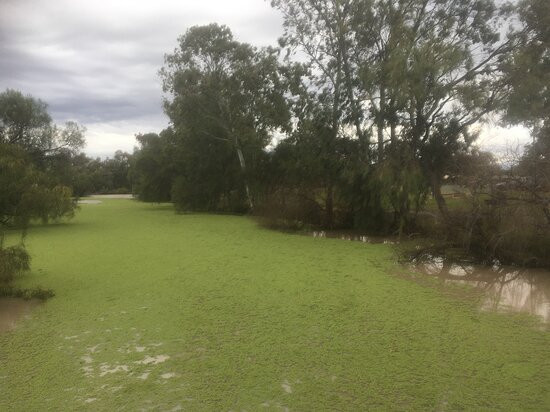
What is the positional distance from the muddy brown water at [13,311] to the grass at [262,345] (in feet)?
0.49

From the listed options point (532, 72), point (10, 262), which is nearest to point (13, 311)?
point (10, 262)

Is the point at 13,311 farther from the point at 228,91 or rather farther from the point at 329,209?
the point at 228,91

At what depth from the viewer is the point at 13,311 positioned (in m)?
5.04

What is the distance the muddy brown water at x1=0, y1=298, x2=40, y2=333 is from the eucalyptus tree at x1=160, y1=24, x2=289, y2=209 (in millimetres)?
11548

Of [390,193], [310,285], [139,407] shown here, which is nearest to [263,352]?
[139,407]

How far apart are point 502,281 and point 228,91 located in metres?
13.0

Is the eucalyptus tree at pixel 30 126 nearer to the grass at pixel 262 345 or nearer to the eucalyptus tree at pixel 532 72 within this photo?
the grass at pixel 262 345

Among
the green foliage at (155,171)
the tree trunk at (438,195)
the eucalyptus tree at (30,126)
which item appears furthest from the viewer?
the green foliage at (155,171)

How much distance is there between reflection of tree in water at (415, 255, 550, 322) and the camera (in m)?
5.19

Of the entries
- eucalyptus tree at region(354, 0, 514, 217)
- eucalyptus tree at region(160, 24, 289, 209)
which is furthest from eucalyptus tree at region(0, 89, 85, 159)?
eucalyptus tree at region(354, 0, 514, 217)

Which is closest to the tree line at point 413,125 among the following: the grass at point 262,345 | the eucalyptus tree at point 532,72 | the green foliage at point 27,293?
the eucalyptus tree at point 532,72

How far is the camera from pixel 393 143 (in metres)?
10.6

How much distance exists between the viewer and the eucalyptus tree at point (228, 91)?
16.8 meters

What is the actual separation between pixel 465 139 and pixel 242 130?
992 cm
